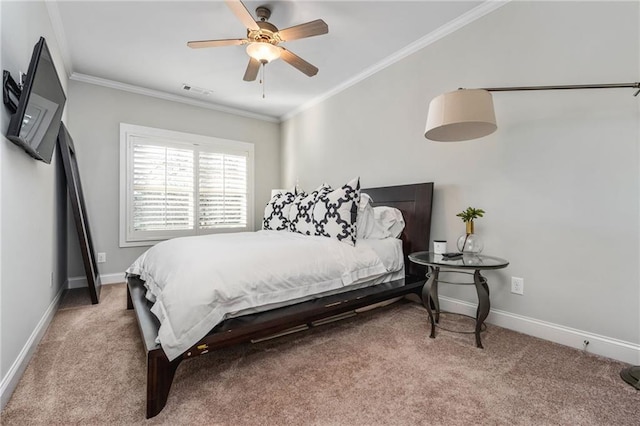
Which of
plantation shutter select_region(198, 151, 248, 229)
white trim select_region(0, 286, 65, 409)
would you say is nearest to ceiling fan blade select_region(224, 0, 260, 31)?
white trim select_region(0, 286, 65, 409)

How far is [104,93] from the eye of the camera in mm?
3650

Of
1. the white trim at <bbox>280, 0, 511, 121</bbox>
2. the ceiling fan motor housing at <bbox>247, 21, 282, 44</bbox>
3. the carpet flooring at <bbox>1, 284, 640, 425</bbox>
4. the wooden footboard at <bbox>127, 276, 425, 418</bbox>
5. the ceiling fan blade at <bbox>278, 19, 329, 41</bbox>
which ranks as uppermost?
the white trim at <bbox>280, 0, 511, 121</bbox>

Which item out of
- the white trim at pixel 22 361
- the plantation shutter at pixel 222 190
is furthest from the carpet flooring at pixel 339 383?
the plantation shutter at pixel 222 190

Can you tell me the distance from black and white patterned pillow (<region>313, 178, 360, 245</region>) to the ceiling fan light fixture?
123 centimetres

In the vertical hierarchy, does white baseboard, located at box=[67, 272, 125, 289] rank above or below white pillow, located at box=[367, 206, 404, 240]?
below

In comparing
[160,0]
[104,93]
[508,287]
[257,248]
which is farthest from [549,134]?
[104,93]

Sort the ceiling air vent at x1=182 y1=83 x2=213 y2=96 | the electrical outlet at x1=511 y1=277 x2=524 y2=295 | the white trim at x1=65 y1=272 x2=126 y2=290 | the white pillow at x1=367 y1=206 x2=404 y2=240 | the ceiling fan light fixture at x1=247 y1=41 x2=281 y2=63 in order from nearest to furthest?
the electrical outlet at x1=511 y1=277 x2=524 y2=295, the ceiling fan light fixture at x1=247 y1=41 x2=281 y2=63, the white pillow at x1=367 y1=206 x2=404 y2=240, the white trim at x1=65 y1=272 x2=126 y2=290, the ceiling air vent at x1=182 y1=83 x2=213 y2=96

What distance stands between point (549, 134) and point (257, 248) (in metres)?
2.20

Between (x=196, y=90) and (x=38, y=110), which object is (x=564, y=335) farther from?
(x=196, y=90)

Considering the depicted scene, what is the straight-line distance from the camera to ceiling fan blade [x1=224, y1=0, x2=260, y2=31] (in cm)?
185

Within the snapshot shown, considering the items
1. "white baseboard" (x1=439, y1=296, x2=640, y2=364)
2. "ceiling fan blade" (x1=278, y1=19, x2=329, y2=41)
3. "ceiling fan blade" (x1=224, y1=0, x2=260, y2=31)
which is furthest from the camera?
"ceiling fan blade" (x1=278, y1=19, x2=329, y2=41)

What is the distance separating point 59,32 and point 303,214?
9.04 feet

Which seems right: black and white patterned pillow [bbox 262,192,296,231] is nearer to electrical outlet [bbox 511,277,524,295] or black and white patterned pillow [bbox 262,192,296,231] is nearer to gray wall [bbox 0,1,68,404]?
gray wall [bbox 0,1,68,404]

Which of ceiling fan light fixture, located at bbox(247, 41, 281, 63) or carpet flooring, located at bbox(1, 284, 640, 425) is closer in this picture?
carpet flooring, located at bbox(1, 284, 640, 425)
